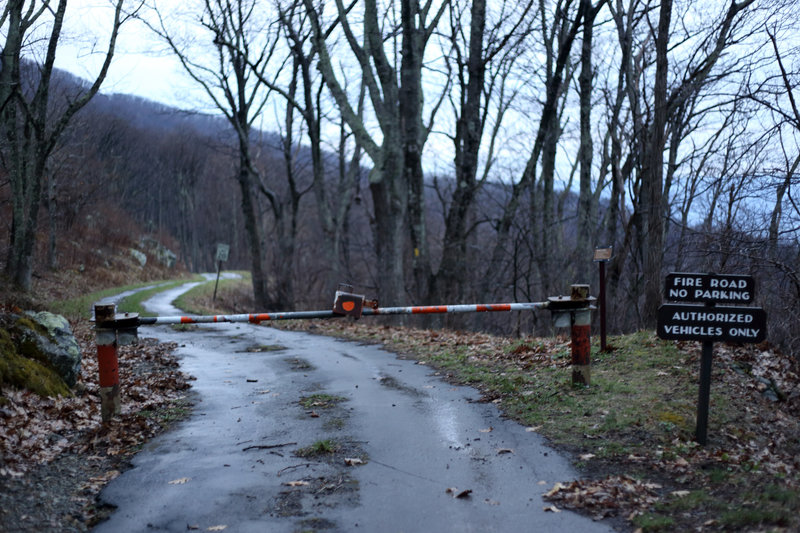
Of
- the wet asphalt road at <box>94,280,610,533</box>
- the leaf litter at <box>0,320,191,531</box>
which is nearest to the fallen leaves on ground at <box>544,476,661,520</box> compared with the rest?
the wet asphalt road at <box>94,280,610,533</box>

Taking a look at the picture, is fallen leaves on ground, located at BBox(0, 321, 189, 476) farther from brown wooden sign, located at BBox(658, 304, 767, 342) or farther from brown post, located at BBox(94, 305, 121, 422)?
brown wooden sign, located at BBox(658, 304, 767, 342)

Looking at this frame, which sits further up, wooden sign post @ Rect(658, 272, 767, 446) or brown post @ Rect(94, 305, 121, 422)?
wooden sign post @ Rect(658, 272, 767, 446)

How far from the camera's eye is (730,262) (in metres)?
10.7

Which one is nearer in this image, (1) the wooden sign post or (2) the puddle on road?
(1) the wooden sign post

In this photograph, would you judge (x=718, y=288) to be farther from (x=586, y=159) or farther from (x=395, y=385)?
(x=586, y=159)

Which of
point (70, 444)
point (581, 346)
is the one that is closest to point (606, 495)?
point (581, 346)

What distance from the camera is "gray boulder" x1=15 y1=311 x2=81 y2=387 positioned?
8.46 metres

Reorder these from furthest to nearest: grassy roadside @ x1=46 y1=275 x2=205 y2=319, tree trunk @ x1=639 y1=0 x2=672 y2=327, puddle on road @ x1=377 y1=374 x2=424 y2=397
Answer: grassy roadside @ x1=46 y1=275 x2=205 y2=319, tree trunk @ x1=639 y1=0 x2=672 y2=327, puddle on road @ x1=377 y1=374 x2=424 y2=397

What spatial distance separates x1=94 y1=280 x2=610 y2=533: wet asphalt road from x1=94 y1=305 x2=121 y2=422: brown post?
0.76 m

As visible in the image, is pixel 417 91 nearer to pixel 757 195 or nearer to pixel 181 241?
pixel 757 195

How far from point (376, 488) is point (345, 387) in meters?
4.19

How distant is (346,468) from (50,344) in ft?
15.9

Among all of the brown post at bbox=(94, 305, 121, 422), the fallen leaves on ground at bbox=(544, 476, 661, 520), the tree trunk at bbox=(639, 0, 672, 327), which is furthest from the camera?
the tree trunk at bbox=(639, 0, 672, 327)

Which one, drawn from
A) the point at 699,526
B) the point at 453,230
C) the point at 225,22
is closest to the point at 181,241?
the point at 225,22
